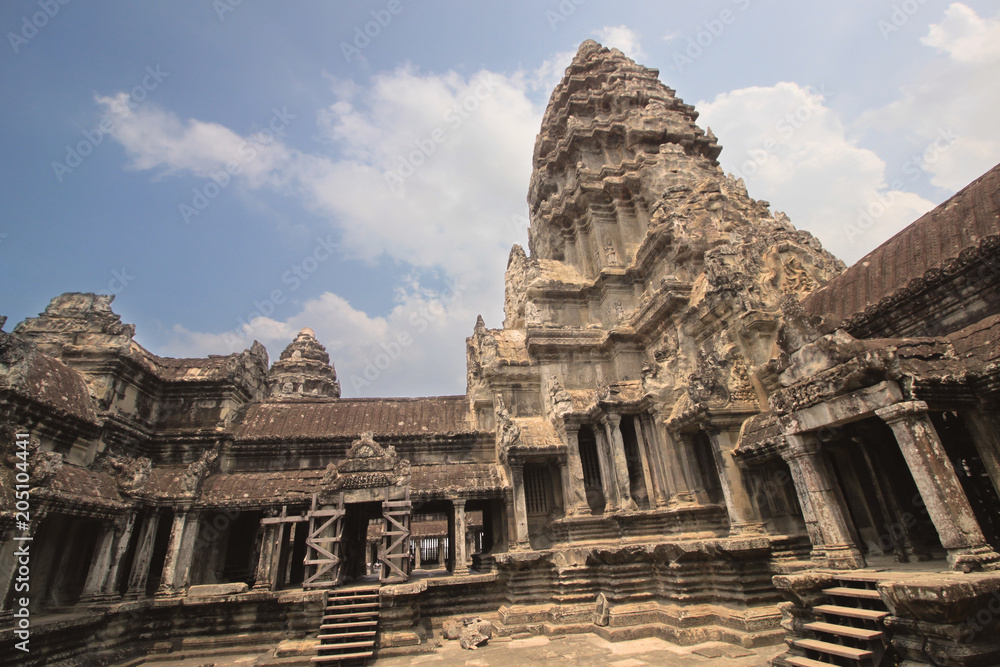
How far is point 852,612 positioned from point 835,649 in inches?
19.2

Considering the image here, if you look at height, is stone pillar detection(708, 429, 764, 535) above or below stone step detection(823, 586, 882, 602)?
above

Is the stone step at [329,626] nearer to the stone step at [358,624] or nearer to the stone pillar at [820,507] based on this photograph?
the stone step at [358,624]

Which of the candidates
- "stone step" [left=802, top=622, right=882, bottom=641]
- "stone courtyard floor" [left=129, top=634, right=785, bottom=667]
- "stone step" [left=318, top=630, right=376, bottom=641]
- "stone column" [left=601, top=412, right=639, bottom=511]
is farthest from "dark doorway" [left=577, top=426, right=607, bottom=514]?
"stone step" [left=802, top=622, right=882, bottom=641]

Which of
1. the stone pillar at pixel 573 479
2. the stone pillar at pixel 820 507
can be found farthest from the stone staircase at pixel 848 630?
the stone pillar at pixel 573 479

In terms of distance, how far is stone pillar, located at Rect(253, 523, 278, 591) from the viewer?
13312 mm

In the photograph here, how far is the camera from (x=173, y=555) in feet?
44.0

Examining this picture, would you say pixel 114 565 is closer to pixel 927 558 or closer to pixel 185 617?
pixel 185 617

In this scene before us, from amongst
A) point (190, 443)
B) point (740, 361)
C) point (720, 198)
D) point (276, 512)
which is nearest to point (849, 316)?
point (740, 361)

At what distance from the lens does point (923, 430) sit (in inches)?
234

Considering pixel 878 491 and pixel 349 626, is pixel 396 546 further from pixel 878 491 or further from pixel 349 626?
pixel 878 491

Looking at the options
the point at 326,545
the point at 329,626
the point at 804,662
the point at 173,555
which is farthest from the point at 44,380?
the point at 804,662

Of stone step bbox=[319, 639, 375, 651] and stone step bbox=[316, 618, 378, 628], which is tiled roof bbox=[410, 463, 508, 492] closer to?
stone step bbox=[316, 618, 378, 628]

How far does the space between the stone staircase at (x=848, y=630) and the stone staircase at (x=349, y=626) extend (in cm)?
844

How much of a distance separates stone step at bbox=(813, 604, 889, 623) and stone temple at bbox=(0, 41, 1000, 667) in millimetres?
35
